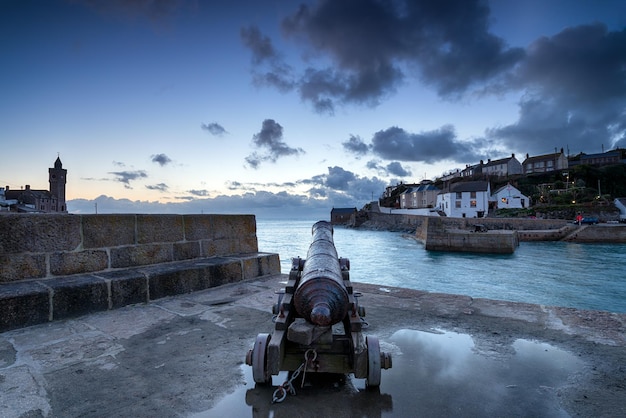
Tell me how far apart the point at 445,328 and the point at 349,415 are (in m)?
1.79

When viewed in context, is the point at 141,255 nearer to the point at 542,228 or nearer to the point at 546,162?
the point at 542,228

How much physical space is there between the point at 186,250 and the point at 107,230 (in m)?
1.30

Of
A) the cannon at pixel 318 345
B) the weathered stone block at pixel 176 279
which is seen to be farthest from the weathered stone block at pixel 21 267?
the cannon at pixel 318 345

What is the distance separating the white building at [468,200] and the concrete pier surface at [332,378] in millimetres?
65058

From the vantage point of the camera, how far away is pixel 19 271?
13.3ft

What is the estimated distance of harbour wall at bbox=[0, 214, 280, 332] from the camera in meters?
3.79

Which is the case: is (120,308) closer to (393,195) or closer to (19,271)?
(19,271)

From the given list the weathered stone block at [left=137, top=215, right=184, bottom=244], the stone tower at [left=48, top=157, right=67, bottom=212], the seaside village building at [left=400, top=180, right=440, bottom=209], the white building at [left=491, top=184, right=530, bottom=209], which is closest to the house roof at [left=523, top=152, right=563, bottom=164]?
the seaside village building at [left=400, top=180, right=440, bottom=209]

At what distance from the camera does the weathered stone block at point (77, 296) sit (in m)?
3.80

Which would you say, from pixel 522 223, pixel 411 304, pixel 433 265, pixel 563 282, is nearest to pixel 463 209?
pixel 522 223

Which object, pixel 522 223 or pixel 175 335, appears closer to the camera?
pixel 175 335

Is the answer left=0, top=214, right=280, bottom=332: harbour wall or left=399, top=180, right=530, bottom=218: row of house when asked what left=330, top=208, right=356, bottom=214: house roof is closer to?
left=399, top=180, right=530, bottom=218: row of house

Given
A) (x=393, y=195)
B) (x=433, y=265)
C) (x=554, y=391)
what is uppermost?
(x=393, y=195)

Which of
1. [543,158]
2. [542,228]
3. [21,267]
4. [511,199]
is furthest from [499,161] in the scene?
[21,267]
